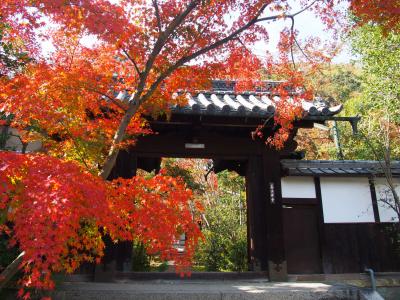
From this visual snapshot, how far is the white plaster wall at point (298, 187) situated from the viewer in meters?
9.06

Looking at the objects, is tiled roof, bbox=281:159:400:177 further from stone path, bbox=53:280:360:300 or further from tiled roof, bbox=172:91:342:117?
stone path, bbox=53:280:360:300

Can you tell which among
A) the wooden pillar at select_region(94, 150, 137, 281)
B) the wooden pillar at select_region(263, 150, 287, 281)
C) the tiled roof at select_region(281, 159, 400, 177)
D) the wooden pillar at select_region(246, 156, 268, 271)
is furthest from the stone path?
the tiled roof at select_region(281, 159, 400, 177)

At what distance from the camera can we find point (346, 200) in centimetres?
912

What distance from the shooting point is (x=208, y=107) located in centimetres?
771

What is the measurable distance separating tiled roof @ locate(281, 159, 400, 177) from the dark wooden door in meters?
0.92

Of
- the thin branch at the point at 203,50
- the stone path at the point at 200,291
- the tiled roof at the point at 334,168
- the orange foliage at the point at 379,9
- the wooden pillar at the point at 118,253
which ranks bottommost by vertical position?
the stone path at the point at 200,291

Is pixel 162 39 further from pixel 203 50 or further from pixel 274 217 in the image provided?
pixel 274 217

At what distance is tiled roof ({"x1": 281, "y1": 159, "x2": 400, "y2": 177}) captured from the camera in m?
8.99

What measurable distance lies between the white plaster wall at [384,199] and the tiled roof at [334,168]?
333mm

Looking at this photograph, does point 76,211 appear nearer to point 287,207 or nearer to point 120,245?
point 120,245

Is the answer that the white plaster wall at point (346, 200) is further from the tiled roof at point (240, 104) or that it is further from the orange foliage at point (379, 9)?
the orange foliage at point (379, 9)

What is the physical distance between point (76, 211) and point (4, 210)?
1.38 metres

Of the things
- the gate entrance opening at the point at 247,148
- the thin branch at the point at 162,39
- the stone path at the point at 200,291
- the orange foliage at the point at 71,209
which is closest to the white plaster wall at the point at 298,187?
the gate entrance opening at the point at 247,148

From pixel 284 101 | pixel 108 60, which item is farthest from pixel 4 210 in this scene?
pixel 284 101
